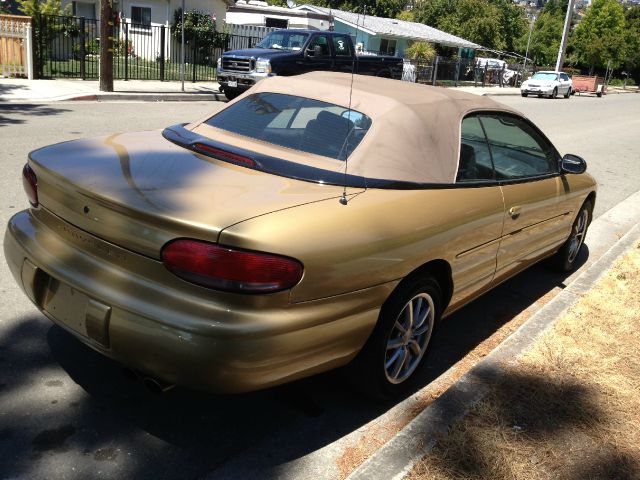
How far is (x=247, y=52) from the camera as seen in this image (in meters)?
17.0

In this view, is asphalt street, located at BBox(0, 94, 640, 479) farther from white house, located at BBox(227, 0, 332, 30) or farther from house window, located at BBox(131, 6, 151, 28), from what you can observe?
white house, located at BBox(227, 0, 332, 30)

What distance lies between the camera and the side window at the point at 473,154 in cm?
372

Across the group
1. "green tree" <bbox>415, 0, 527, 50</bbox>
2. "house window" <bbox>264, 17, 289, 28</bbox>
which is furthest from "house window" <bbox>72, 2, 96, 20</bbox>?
"green tree" <bbox>415, 0, 527, 50</bbox>

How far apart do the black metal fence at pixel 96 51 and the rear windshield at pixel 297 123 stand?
633 inches

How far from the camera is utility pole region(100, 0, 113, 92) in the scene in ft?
50.9

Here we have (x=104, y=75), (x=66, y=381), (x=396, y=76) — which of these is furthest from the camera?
(x=396, y=76)

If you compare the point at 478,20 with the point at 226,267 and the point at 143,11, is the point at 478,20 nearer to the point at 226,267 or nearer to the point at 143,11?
the point at 143,11

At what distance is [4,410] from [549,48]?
72927mm

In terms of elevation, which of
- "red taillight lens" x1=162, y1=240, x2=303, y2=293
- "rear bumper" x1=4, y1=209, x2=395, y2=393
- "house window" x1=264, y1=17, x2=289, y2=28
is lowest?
"rear bumper" x1=4, y1=209, x2=395, y2=393

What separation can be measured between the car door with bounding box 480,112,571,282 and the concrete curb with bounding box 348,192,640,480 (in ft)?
1.32

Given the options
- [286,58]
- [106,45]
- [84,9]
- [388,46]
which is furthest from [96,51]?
[388,46]

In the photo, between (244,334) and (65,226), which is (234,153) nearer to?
(65,226)

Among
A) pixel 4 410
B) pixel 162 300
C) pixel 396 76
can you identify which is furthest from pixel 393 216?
pixel 396 76

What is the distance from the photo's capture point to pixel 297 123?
377cm
